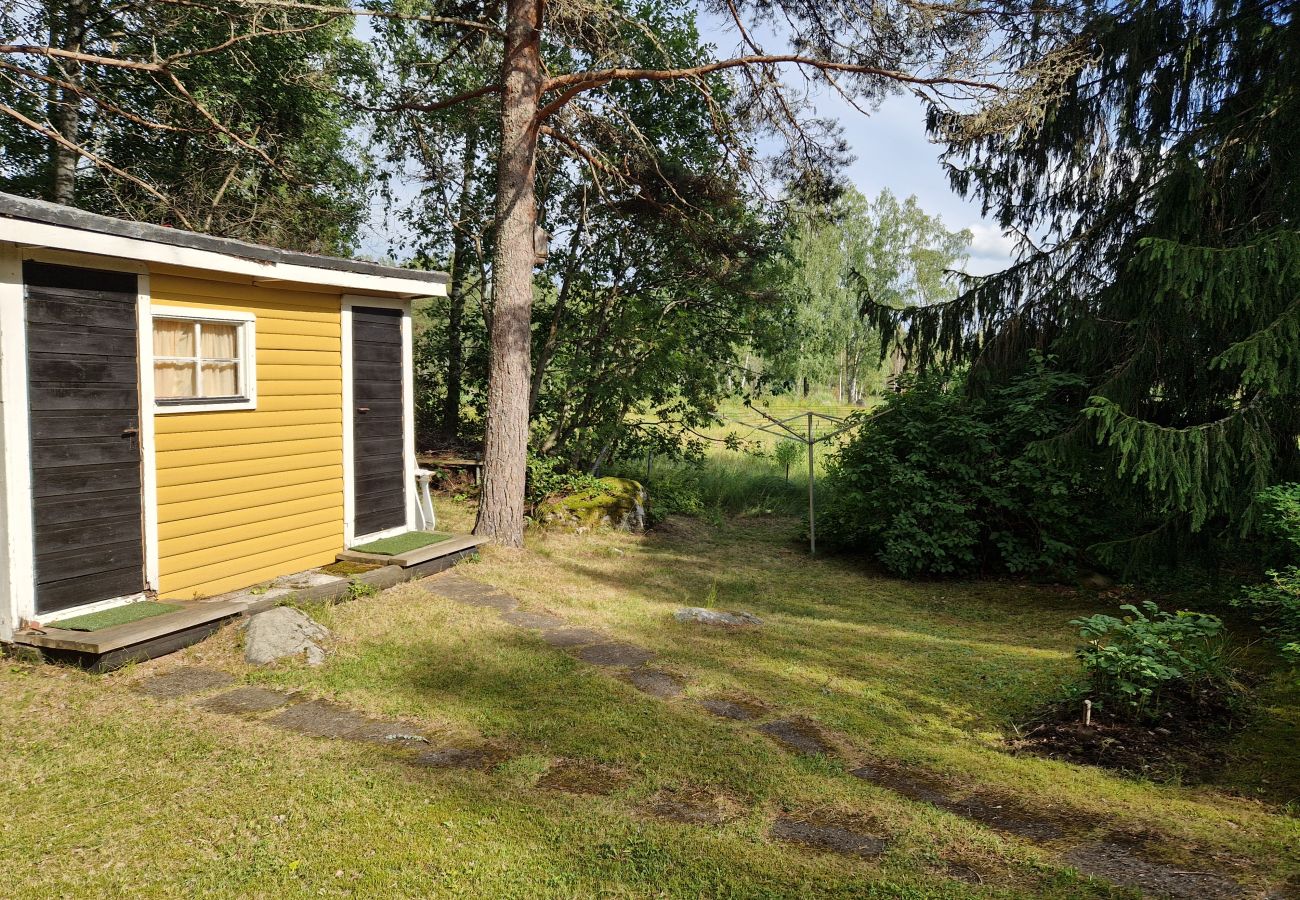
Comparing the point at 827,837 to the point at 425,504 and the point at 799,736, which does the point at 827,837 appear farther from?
the point at 425,504

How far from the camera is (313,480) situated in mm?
7164

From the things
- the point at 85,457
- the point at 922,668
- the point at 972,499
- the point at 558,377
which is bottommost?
the point at 922,668

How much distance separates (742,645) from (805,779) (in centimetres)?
240

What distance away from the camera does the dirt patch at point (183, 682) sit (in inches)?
182

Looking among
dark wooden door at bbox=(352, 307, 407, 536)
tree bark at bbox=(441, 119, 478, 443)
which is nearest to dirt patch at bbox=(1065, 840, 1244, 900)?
dark wooden door at bbox=(352, 307, 407, 536)

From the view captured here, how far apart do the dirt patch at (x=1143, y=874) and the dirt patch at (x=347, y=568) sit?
5.86 m

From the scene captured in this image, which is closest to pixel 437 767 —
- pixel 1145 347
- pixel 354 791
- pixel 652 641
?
pixel 354 791

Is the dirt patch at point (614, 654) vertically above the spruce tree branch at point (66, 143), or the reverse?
the spruce tree branch at point (66, 143)

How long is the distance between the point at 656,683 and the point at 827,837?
2.07m

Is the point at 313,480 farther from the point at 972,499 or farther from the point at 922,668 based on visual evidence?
the point at 972,499

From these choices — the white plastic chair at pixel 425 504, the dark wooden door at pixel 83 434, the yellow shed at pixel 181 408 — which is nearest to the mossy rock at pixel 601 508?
the white plastic chair at pixel 425 504

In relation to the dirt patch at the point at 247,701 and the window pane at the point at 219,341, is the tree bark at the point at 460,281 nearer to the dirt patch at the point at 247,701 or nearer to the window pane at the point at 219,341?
the window pane at the point at 219,341

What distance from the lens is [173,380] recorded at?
5.86 m

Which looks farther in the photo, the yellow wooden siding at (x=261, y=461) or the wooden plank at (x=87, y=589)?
the yellow wooden siding at (x=261, y=461)
